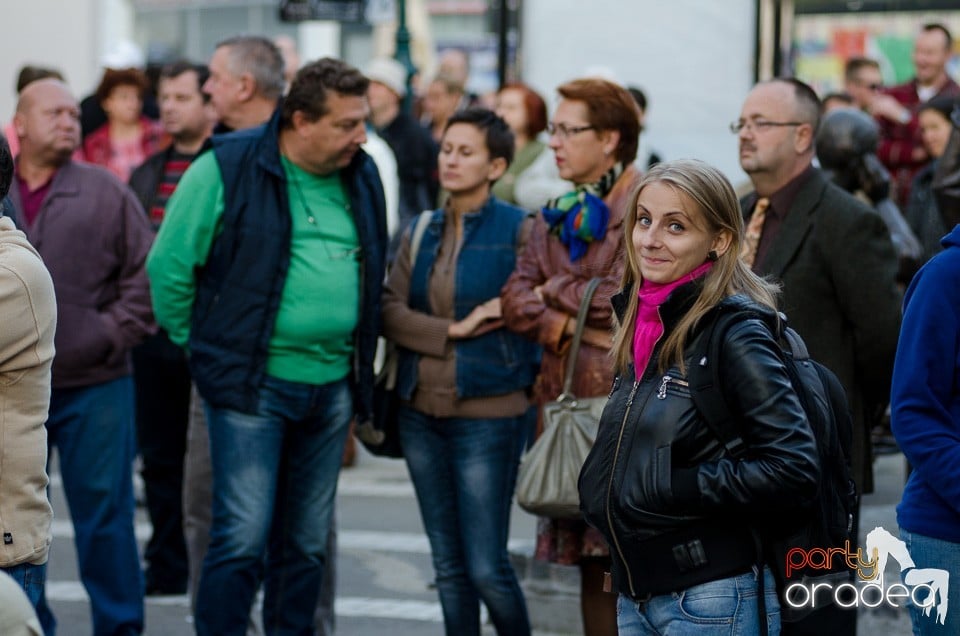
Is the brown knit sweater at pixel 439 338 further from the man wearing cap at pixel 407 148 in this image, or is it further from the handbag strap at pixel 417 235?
the man wearing cap at pixel 407 148

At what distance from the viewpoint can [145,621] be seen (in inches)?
274

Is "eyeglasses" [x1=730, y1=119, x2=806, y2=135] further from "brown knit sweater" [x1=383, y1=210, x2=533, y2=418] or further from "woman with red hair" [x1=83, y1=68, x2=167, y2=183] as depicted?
"woman with red hair" [x1=83, y1=68, x2=167, y2=183]

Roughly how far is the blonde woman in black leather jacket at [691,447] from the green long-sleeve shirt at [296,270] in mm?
2042

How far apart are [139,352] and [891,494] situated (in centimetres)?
381

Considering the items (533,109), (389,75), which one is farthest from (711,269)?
(389,75)

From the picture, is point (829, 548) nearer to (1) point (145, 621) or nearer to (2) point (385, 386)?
(2) point (385, 386)

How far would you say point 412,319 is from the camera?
5824 mm

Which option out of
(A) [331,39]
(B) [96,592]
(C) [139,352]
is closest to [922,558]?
(B) [96,592]

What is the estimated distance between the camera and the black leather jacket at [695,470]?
3500 millimetres

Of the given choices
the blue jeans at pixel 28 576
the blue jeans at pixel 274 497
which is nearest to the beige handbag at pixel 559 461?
the blue jeans at pixel 274 497

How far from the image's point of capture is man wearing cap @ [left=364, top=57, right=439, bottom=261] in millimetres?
11714

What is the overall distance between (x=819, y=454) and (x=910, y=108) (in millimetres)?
9093

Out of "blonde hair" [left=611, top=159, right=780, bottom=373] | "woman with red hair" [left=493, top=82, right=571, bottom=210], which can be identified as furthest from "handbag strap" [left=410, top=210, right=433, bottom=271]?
"woman with red hair" [left=493, top=82, right=571, bottom=210]

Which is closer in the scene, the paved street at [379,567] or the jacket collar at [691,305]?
the jacket collar at [691,305]
